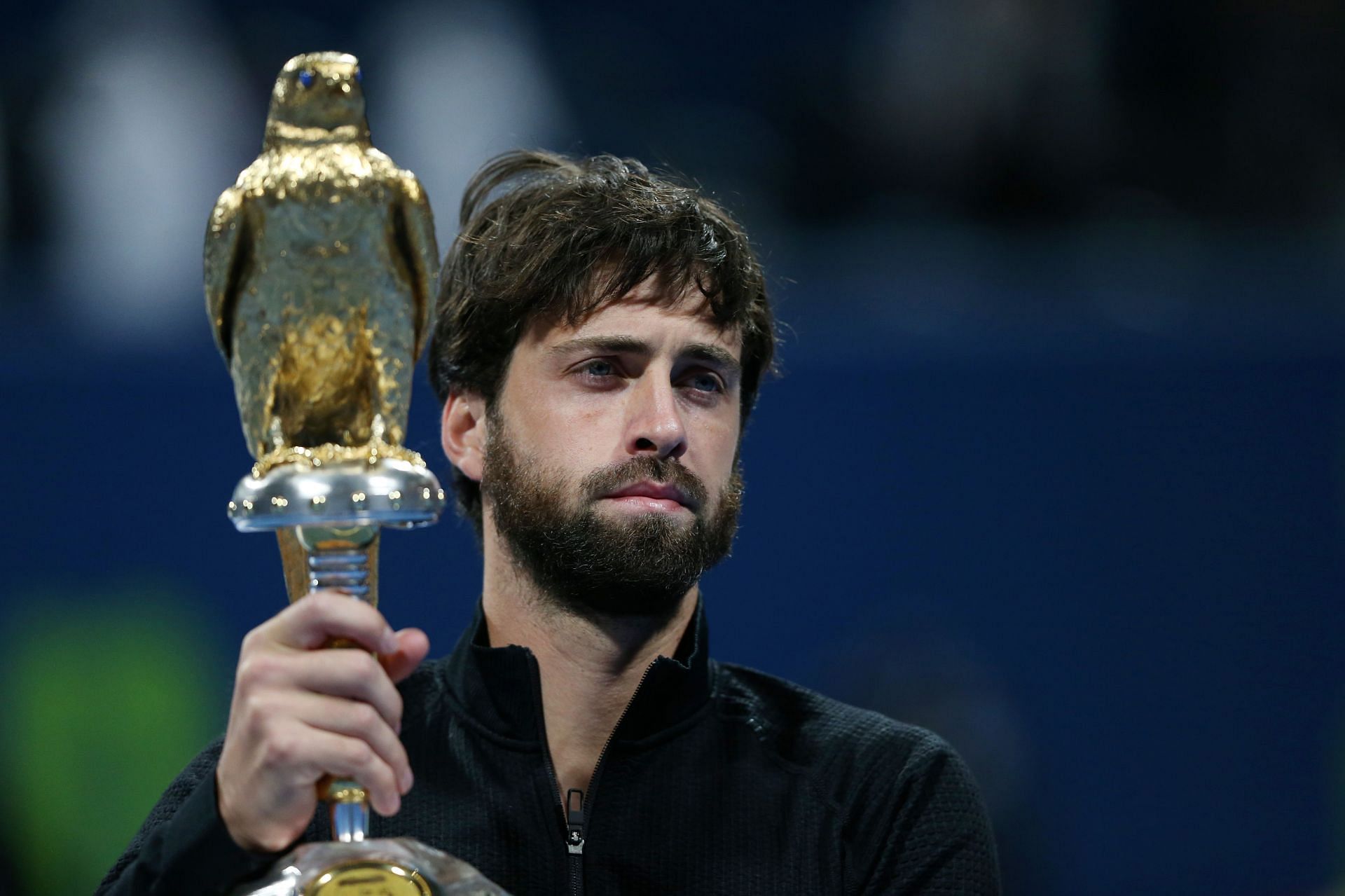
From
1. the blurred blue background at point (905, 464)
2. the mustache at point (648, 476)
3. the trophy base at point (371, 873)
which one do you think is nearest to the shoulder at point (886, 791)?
the mustache at point (648, 476)

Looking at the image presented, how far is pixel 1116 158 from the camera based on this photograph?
4672 mm

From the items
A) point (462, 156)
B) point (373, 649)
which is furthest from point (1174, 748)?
point (373, 649)

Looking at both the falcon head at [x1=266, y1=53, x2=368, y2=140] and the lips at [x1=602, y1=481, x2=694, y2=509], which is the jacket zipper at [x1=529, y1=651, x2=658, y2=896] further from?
the falcon head at [x1=266, y1=53, x2=368, y2=140]

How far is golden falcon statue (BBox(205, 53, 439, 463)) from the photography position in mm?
1224

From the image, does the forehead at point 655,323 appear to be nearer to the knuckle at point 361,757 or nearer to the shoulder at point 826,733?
the shoulder at point 826,733

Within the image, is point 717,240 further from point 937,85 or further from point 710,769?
point 937,85

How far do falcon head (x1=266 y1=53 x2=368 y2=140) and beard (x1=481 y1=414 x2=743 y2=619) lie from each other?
A: 30.9 inches

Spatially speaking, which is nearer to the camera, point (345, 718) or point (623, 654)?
point (345, 718)

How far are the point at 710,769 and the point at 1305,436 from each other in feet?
8.01

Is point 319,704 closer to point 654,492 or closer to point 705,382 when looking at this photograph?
point 654,492

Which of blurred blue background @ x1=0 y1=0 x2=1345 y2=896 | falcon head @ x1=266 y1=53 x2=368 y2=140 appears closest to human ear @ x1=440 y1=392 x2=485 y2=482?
falcon head @ x1=266 y1=53 x2=368 y2=140

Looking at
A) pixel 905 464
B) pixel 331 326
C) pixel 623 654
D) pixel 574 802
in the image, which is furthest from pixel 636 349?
pixel 905 464

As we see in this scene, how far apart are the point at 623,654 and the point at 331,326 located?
3.35 ft

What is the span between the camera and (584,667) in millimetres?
2160
